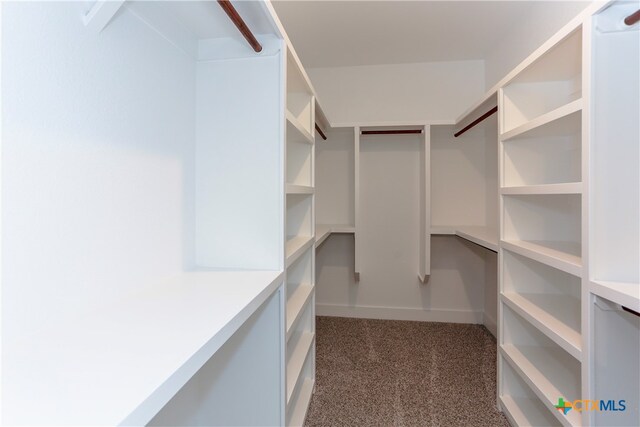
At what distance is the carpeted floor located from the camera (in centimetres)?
162

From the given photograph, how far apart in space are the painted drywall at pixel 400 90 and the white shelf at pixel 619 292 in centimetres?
196

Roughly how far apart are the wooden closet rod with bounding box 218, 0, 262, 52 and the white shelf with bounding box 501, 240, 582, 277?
136 centimetres

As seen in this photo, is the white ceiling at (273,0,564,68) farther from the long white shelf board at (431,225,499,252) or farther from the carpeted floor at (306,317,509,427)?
the carpeted floor at (306,317,509,427)

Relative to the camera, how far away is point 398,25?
7.02 ft

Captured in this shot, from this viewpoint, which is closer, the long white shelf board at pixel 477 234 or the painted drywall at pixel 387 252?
the long white shelf board at pixel 477 234

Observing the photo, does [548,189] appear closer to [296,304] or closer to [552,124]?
[552,124]

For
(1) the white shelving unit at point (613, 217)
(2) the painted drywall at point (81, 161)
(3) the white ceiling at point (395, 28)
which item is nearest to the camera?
(2) the painted drywall at point (81, 161)

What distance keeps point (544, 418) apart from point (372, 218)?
179 centimetres

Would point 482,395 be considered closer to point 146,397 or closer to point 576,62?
point 576,62

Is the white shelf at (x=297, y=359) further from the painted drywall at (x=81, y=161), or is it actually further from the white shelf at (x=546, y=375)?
the white shelf at (x=546, y=375)

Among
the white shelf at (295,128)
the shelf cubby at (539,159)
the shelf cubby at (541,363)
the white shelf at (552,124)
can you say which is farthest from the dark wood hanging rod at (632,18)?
the shelf cubby at (541,363)

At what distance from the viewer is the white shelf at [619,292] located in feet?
2.73

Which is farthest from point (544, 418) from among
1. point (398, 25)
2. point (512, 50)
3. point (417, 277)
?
point (398, 25)

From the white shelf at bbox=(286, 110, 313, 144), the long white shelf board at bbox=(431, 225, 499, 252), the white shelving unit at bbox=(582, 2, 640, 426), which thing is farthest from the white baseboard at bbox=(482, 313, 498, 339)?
the white shelf at bbox=(286, 110, 313, 144)
